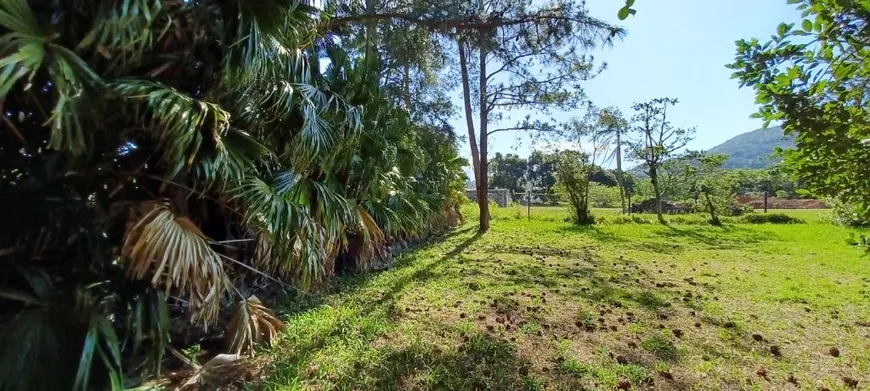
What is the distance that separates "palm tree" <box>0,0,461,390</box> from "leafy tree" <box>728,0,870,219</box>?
2428 millimetres

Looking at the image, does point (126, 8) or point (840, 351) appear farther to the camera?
point (840, 351)

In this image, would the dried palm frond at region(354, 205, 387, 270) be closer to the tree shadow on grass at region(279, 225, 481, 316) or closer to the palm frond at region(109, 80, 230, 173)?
the tree shadow on grass at region(279, 225, 481, 316)

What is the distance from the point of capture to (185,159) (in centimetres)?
213

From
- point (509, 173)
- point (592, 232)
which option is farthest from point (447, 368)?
point (509, 173)

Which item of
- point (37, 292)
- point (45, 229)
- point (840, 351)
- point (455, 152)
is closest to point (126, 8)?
point (45, 229)

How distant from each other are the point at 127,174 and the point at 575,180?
1197 cm

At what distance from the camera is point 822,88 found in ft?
5.49

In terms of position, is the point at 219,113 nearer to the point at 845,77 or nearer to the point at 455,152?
the point at 845,77

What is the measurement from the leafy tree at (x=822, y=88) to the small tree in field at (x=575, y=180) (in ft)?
36.5

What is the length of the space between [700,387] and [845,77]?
1700 mm

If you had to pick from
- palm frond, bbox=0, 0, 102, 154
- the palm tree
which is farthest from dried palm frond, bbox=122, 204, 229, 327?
palm frond, bbox=0, 0, 102, 154

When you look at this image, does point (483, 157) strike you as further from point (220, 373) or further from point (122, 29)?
point (122, 29)

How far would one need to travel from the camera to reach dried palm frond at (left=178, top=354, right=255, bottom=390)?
88.7 inches

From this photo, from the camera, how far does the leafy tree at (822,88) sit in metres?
1.61
